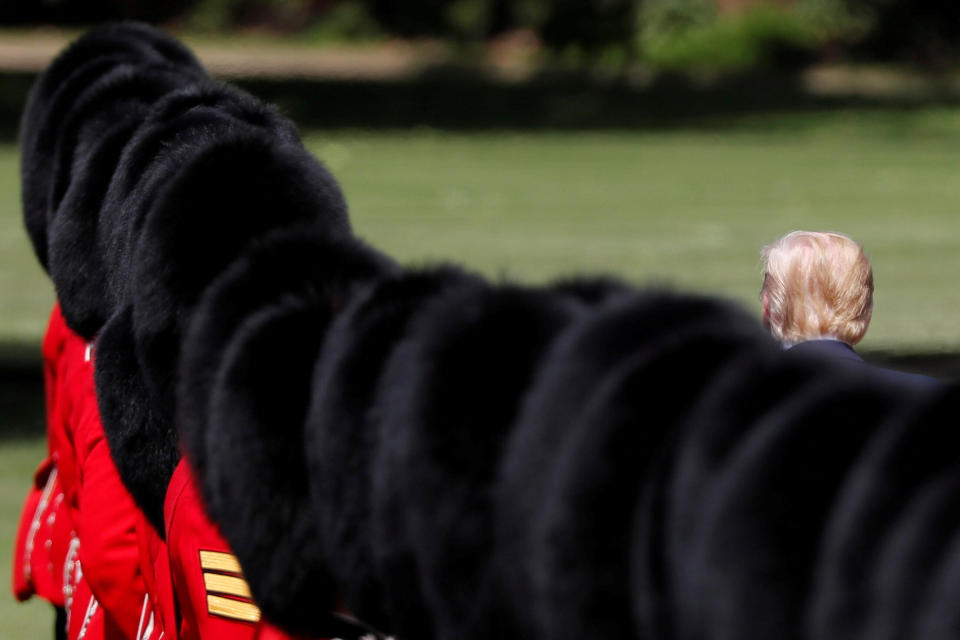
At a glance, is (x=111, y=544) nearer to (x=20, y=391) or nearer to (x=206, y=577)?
(x=206, y=577)

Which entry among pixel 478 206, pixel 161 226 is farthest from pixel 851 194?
pixel 161 226

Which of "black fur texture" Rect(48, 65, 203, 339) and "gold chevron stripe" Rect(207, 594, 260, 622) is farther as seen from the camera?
"black fur texture" Rect(48, 65, 203, 339)

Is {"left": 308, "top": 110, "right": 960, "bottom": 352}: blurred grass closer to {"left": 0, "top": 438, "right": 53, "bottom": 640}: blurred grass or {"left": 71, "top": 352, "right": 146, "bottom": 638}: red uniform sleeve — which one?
{"left": 0, "top": 438, "right": 53, "bottom": 640}: blurred grass

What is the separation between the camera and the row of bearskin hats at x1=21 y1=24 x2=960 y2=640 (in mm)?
1153

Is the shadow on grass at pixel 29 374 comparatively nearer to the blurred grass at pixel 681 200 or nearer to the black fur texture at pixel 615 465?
the blurred grass at pixel 681 200

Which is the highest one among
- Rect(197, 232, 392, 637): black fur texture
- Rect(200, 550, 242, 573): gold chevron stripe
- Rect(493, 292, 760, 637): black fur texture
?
Rect(493, 292, 760, 637): black fur texture

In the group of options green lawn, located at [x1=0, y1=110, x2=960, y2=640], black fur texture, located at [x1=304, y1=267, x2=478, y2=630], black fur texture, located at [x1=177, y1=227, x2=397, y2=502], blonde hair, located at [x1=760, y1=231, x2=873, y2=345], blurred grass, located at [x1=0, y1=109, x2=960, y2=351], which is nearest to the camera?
black fur texture, located at [x1=304, y1=267, x2=478, y2=630]

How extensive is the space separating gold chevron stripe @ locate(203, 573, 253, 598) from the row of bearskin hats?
0.31 feet

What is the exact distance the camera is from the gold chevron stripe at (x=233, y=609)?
1.85 metres

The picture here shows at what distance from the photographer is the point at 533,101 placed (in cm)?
2558

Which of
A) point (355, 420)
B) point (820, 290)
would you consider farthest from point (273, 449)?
point (820, 290)

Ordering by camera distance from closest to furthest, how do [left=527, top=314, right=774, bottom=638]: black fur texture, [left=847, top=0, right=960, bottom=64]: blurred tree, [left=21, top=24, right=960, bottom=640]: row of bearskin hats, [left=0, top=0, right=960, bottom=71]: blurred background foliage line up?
[left=21, top=24, right=960, bottom=640]: row of bearskin hats, [left=527, top=314, right=774, bottom=638]: black fur texture, [left=0, top=0, right=960, bottom=71]: blurred background foliage, [left=847, top=0, right=960, bottom=64]: blurred tree

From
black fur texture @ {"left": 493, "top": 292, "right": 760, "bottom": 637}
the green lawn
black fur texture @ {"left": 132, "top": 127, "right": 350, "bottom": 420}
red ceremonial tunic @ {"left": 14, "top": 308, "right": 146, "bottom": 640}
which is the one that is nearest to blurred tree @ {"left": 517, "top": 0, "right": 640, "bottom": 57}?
the green lawn

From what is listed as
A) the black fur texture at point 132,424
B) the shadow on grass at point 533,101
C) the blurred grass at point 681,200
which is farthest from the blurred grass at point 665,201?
Result: the black fur texture at point 132,424
